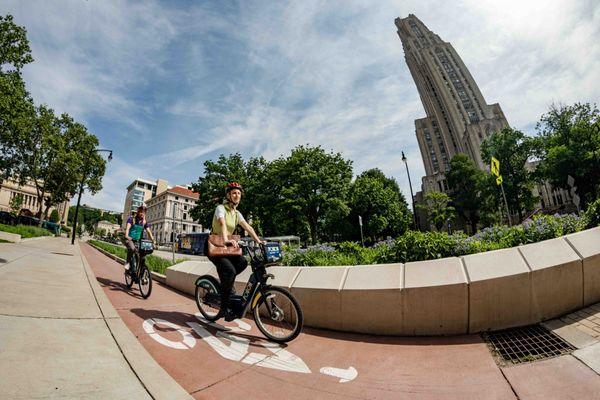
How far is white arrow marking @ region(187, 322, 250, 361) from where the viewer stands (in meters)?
3.22

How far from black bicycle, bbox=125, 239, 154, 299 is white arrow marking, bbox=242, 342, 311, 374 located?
3.92m

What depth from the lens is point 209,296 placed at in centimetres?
451

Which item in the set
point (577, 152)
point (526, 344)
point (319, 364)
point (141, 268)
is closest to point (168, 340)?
point (319, 364)

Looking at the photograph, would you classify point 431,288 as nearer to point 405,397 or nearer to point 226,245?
point 405,397

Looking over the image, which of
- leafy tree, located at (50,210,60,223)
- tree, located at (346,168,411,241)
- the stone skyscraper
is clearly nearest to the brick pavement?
tree, located at (346,168,411,241)

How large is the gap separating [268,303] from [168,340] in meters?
1.37

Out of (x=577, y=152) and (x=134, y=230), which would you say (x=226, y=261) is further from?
(x=577, y=152)

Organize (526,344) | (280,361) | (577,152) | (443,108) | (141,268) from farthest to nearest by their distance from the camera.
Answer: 1. (443,108)
2. (577,152)
3. (141,268)
4. (280,361)
5. (526,344)

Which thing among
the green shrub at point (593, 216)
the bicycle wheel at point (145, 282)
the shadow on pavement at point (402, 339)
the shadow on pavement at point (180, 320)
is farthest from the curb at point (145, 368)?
the green shrub at point (593, 216)

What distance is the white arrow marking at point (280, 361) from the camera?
293cm

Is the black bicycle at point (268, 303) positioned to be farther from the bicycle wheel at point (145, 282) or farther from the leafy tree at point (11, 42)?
the leafy tree at point (11, 42)

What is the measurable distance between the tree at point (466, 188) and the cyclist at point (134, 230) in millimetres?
50939

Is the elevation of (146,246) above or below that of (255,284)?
above

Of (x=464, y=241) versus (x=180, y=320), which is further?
(x=464, y=241)
